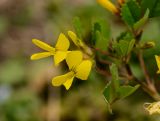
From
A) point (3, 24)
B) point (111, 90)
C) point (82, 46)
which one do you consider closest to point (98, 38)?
point (82, 46)

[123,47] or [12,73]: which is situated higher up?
[123,47]

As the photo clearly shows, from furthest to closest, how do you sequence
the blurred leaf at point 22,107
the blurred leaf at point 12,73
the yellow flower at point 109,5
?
the blurred leaf at point 12,73 < the blurred leaf at point 22,107 < the yellow flower at point 109,5

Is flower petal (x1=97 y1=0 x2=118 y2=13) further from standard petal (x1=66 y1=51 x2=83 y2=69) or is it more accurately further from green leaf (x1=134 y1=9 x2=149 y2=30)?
standard petal (x1=66 y1=51 x2=83 y2=69)

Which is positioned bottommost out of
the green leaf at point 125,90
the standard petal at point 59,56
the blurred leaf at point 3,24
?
the blurred leaf at point 3,24

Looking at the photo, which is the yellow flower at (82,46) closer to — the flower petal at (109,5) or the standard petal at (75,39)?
the standard petal at (75,39)

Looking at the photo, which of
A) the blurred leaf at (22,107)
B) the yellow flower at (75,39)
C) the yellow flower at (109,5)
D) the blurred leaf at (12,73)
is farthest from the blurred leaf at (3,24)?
the yellow flower at (75,39)

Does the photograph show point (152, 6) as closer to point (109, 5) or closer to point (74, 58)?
point (109, 5)

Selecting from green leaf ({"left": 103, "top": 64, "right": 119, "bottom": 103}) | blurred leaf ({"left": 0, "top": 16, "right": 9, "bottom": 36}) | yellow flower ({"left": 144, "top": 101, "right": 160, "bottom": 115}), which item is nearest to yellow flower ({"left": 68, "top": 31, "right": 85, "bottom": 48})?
green leaf ({"left": 103, "top": 64, "right": 119, "bottom": 103})
